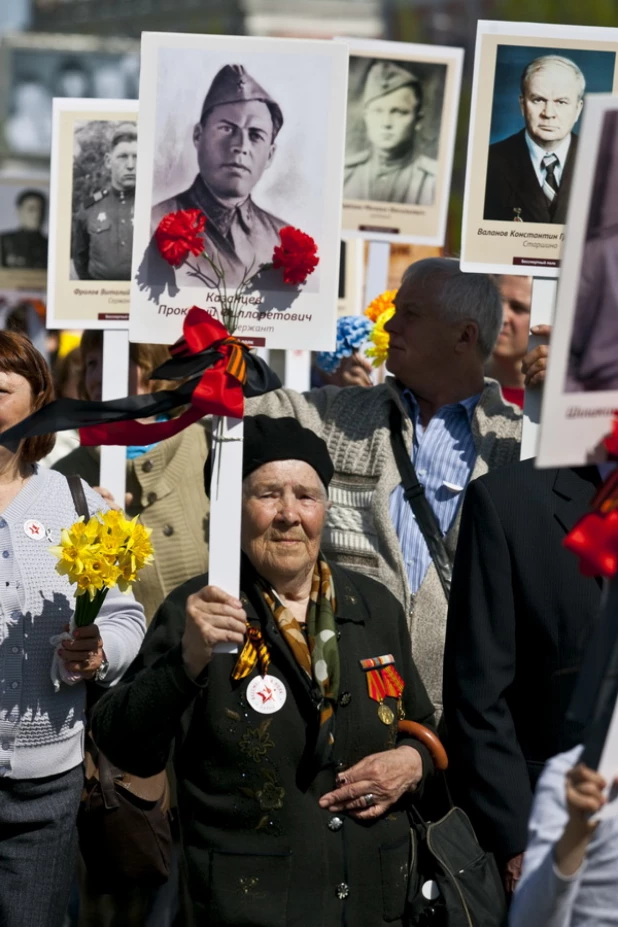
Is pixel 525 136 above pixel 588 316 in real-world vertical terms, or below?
above

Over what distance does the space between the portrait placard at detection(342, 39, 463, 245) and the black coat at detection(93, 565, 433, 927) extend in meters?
2.50

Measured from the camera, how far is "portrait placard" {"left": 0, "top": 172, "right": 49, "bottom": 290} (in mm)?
8086

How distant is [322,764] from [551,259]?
1.89 meters

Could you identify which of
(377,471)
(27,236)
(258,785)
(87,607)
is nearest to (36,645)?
(87,607)

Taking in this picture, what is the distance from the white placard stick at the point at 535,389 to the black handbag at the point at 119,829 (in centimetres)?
140

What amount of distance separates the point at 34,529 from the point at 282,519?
30.1 inches

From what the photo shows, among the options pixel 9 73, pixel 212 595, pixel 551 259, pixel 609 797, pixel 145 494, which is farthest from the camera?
pixel 9 73

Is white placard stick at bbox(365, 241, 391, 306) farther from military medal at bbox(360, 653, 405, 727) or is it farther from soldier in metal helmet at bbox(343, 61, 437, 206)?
military medal at bbox(360, 653, 405, 727)

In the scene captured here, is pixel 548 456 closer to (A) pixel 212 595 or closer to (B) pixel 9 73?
(A) pixel 212 595

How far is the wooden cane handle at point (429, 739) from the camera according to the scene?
454cm

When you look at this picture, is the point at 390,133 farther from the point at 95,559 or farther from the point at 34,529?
the point at 95,559

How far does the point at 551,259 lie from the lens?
523 cm

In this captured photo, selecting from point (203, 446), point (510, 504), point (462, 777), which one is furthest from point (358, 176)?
point (462, 777)

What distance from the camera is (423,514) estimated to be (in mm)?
5246
